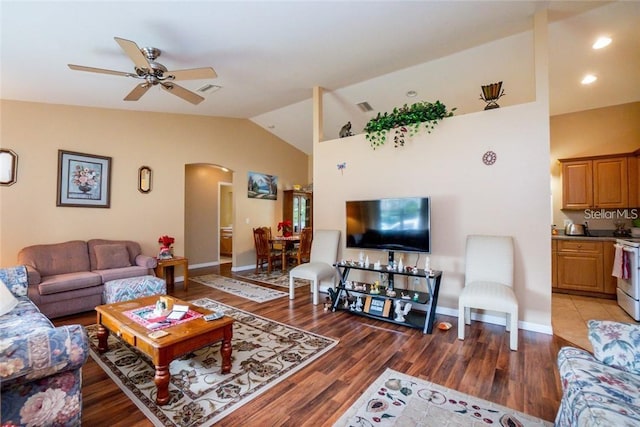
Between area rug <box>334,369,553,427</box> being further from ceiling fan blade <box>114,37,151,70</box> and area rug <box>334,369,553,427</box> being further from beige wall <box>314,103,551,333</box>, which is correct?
ceiling fan blade <box>114,37,151,70</box>

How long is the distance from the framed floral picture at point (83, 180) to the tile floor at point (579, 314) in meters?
6.43

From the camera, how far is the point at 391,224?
3.64 metres

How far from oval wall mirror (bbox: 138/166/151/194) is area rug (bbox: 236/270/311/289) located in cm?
247

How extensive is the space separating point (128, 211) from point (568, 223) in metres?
7.56

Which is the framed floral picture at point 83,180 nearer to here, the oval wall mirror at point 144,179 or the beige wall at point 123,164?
the beige wall at point 123,164

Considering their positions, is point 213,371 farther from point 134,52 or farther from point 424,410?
point 134,52

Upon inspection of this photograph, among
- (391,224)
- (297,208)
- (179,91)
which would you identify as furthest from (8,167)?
(297,208)

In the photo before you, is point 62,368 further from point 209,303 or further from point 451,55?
point 451,55

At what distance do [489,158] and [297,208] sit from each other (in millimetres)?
5304

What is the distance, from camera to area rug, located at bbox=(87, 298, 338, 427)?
6.02 ft

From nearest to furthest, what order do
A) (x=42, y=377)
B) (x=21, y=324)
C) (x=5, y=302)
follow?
1. (x=42, y=377)
2. (x=21, y=324)
3. (x=5, y=302)

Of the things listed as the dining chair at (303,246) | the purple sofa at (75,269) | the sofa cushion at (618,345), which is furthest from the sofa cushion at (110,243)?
the sofa cushion at (618,345)

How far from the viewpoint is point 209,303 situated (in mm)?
4078

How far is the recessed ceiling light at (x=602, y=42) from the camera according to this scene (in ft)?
10.4
